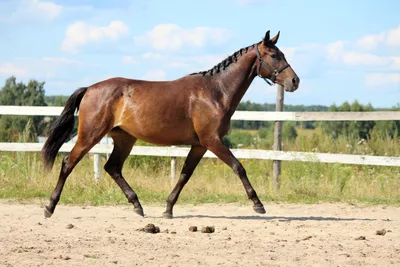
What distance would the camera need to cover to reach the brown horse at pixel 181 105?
9.12 meters

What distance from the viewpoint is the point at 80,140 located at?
30.2ft

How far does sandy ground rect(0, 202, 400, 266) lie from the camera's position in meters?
6.48

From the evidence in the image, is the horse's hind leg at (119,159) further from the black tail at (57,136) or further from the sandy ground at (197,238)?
the black tail at (57,136)

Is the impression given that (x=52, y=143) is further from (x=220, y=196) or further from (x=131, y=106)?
(x=220, y=196)

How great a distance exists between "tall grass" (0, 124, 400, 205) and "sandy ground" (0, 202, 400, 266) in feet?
3.99

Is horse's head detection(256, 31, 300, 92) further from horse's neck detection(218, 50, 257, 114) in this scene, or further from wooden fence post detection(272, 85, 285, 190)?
wooden fence post detection(272, 85, 285, 190)

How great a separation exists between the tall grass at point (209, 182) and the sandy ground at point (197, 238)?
1215 millimetres

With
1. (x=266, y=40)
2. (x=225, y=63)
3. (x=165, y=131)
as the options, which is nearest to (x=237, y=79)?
(x=225, y=63)

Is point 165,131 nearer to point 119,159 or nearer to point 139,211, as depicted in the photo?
point 119,159

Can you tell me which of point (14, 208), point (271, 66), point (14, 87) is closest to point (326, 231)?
point (271, 66)

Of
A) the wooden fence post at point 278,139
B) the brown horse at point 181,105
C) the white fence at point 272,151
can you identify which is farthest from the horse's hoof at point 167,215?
the wooden fence post at point 278,139

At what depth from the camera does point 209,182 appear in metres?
13.3

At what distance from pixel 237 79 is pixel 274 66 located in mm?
518

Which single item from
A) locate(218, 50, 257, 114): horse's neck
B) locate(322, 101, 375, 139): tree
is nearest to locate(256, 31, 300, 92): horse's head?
locate(218, 50, 257, 114): horse's neck
